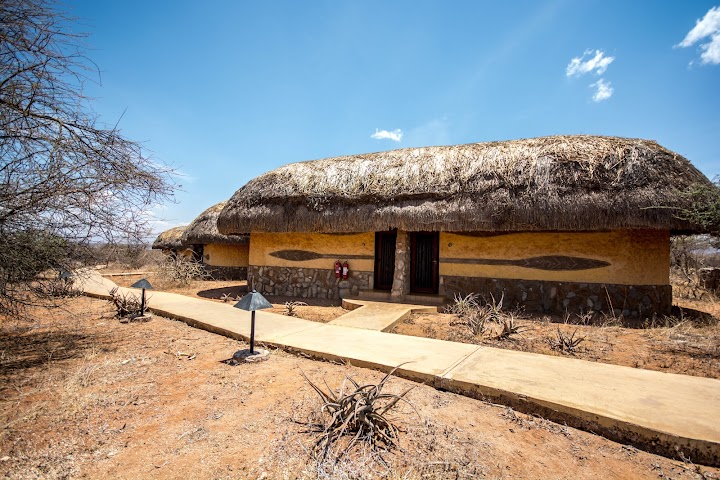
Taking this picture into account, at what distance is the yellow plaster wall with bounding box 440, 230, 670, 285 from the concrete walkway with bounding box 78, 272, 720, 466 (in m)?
4.09

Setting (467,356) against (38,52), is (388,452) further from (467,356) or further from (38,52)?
(38,52)

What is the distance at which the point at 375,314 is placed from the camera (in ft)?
22.3

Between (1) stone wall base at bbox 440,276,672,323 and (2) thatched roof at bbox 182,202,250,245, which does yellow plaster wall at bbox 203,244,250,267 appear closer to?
(2) thatched roof at bbox 182,202,250,245

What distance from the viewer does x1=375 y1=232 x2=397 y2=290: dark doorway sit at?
9.38 meters

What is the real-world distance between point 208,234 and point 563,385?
1360 cm

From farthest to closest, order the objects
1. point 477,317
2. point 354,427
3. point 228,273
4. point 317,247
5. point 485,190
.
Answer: point 228,273 → point 317,247 → point 485,190 → point 477,317 → point 354,427

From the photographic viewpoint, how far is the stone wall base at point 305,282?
9.38 metres

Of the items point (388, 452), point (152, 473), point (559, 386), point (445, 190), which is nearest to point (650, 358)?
point (559, 386)

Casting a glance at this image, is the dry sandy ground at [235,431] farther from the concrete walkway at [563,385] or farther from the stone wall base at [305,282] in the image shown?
the stone wall base at [305,282]

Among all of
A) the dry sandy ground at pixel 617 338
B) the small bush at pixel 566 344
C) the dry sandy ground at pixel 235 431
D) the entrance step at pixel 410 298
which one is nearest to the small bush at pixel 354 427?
the dry sandy ground at pixel 235 431

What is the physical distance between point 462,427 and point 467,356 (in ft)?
4.70

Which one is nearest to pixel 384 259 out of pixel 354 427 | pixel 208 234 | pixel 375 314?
pixel 375 314

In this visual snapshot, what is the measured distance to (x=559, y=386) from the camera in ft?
10.1

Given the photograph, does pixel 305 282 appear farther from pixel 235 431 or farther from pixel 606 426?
pixel 606 426
